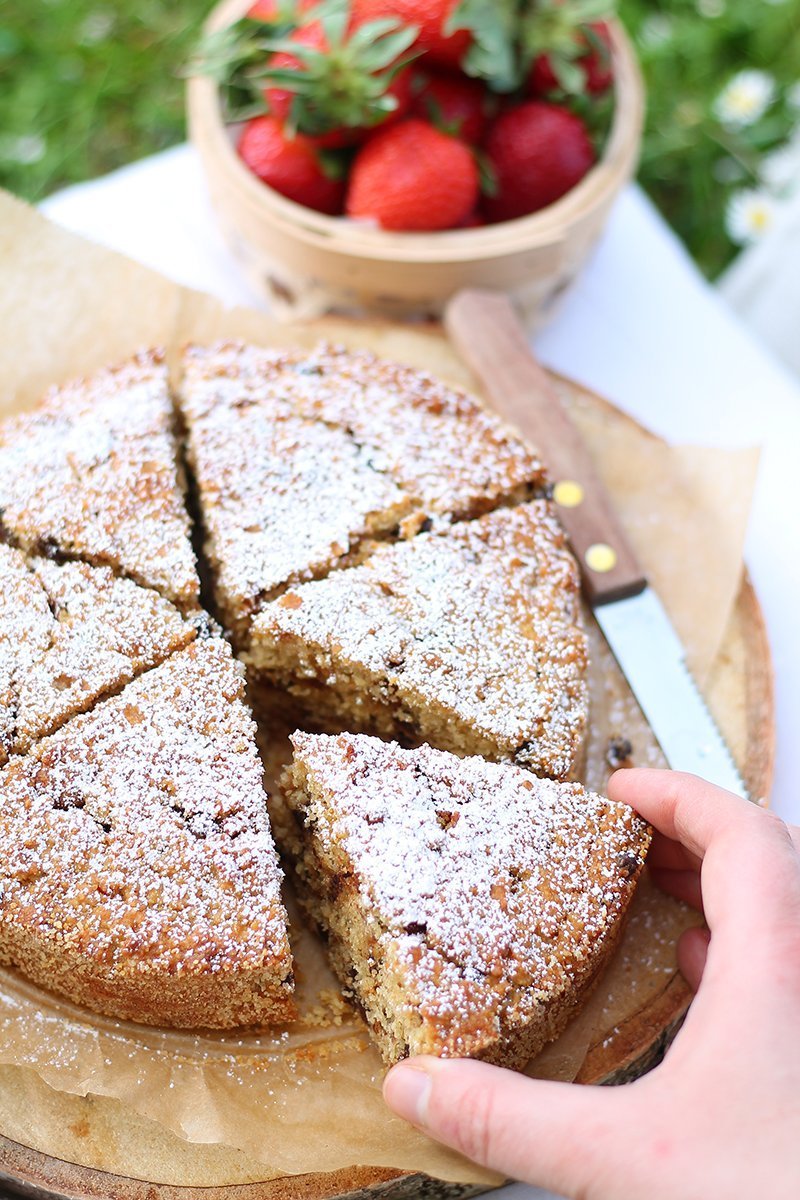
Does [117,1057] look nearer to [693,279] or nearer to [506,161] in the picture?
[506,161]

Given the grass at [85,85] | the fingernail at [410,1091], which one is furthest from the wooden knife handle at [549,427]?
the grass at [85,85]

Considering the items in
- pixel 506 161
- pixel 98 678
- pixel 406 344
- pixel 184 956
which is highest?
pixel 506 161

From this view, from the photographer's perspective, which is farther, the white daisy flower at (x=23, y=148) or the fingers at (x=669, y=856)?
the white daisy flower at (x=23, y=148)

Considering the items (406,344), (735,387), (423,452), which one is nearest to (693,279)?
(735,387)

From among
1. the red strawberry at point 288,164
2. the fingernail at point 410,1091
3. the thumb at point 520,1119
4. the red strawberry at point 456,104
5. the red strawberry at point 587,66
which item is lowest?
the fingernail at point 410,1091

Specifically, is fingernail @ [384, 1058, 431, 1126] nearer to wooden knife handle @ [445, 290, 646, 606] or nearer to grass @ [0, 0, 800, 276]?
wooden knife handle @ [445, 290, 646, 606]

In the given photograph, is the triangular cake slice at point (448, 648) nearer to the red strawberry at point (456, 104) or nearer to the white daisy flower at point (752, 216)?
the red strawberry at point (456, 104)
